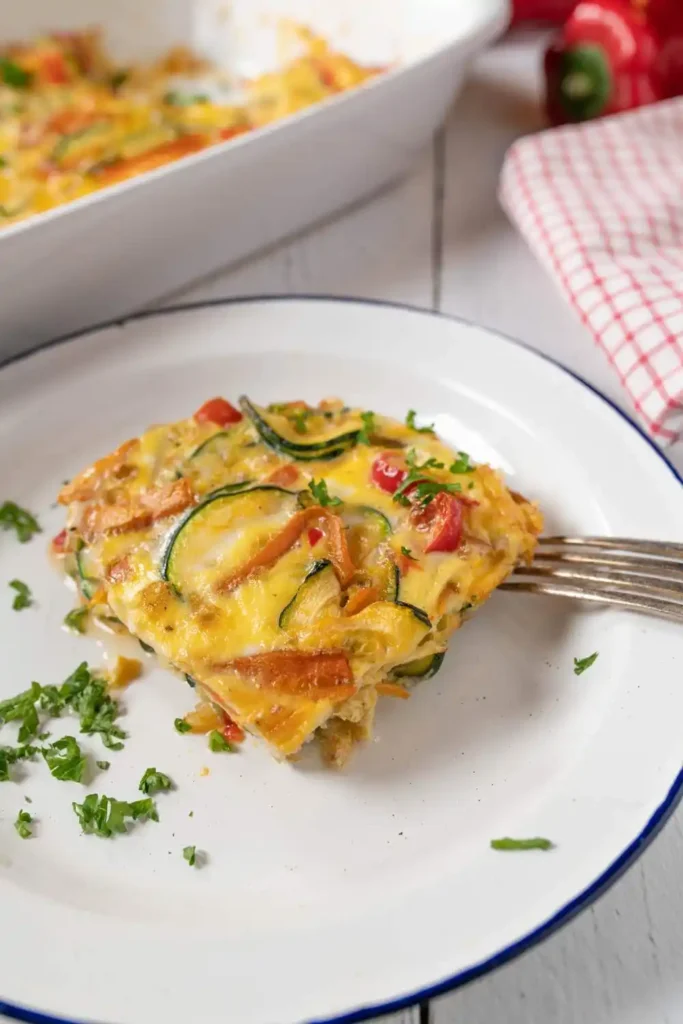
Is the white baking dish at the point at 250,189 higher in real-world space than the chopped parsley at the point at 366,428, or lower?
higher

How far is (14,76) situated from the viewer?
369cm

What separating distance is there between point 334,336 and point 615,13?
1646 mm

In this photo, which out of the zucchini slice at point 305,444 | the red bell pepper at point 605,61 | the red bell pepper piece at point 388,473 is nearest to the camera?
the red bell pepper piece at point 388,473

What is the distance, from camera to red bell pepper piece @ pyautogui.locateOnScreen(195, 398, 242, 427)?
7.65ft

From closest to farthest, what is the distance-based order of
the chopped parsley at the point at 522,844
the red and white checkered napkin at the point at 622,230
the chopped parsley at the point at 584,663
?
1. the chopped parsley at the point at 522,844
2. the chopped parsley at the point at 584,663
3. the red and white checkered napkin at the point at 622,230

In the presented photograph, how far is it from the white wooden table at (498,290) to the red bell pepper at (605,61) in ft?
1.02

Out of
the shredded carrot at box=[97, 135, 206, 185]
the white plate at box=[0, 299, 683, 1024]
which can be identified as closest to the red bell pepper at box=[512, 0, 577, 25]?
the shredded carrot at box=[97, 135, 206, 185]

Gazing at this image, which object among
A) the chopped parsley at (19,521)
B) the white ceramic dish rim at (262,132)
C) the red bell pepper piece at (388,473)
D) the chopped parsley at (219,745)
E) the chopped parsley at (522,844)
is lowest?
the chopped parsley at (522,844)

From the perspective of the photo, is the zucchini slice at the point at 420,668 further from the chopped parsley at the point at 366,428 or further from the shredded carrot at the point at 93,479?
the shredded carrot at the point at 93,479

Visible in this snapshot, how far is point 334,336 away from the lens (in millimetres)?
2705

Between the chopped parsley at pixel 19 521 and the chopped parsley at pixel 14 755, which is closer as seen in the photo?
the chopped parsley at pixel 14 755

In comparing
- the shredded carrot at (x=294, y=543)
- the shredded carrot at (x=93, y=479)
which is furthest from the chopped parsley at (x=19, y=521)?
the shredded carrot at (x=294, y=543)

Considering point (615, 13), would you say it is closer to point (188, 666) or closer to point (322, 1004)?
point (188, 666)

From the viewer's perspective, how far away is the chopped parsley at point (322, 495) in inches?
79.7
